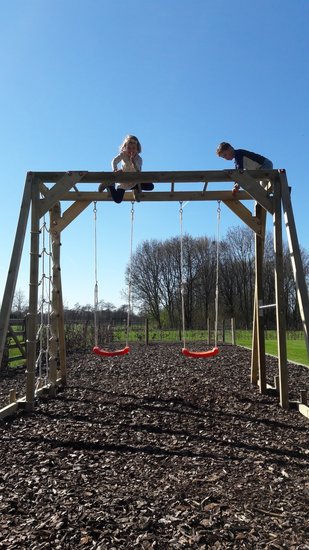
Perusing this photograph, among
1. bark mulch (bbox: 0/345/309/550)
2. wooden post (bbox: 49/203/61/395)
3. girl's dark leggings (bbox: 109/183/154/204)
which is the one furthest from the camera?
wooden post (bbox: 49/203/61/395)

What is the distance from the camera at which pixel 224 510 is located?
2896 millimetres

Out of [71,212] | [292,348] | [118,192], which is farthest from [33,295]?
[292,348]

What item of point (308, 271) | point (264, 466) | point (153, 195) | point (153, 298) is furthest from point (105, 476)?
point (308, 271)

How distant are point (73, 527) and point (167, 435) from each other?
218 cm

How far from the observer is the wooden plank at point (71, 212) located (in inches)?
282

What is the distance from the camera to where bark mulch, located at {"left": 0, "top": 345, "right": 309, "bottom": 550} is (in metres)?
2.60

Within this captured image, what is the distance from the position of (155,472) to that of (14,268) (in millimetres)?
2783

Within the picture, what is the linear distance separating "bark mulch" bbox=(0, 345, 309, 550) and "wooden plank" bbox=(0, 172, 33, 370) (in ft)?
3.54

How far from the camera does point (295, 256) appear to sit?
527 cm

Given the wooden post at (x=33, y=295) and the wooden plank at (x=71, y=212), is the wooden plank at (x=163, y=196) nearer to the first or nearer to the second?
the wooden plank at (x=71, y=212)

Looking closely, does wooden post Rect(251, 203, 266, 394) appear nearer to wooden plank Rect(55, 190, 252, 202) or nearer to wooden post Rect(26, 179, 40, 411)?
wooden plank Rect(55, 190, 252, 202)

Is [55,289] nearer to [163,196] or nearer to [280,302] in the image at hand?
[163,196]

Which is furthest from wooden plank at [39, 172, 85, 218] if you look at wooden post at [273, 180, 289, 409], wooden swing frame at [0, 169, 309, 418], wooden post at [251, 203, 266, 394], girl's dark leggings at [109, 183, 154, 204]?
wooden post at [251, 203, 266, 394]

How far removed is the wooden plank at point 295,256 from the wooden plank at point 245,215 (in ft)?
3.98
